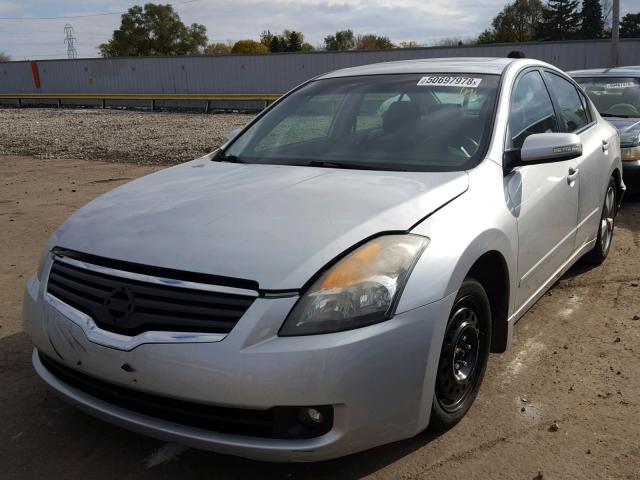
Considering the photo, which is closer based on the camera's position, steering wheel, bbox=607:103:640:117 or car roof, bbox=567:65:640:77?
steering wheel, bbox=607:103:640:117

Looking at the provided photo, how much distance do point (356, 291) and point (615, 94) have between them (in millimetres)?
7143

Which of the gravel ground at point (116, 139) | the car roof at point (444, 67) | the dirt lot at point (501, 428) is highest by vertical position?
the car roof at point (444, 67)

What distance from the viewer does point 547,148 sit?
3.16 meters

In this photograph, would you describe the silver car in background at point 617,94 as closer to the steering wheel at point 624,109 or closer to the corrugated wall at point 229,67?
the steering wheel at point 624,109

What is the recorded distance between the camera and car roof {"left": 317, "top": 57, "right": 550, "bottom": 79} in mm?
3766

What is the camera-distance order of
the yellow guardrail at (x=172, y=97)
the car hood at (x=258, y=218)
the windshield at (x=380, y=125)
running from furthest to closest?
the yellow guardrail at (x=172, y=97) < the windshield at (x=380, y=125) < the car hood at (x=258, y=218)

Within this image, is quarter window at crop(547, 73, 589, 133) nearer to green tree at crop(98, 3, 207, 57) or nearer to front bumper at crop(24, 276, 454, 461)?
front bumper at crop(24, 276, 454, 461)

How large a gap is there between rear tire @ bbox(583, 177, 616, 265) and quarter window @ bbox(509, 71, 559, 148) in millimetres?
1244

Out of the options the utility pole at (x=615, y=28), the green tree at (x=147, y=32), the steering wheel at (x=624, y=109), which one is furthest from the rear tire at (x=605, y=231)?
the green tree at (x=147, y=32)

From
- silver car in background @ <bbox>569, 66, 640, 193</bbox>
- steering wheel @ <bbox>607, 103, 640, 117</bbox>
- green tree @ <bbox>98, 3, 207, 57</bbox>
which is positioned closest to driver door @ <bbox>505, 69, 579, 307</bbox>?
silver car in background @ <bbox>569, 66, 640, 193</bbox>

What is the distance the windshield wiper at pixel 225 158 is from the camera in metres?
3.74

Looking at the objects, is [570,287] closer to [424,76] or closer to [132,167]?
[424,76]

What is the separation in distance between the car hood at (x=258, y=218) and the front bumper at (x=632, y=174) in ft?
16.4

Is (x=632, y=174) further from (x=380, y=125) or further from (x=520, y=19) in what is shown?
(x=520, y=19)
